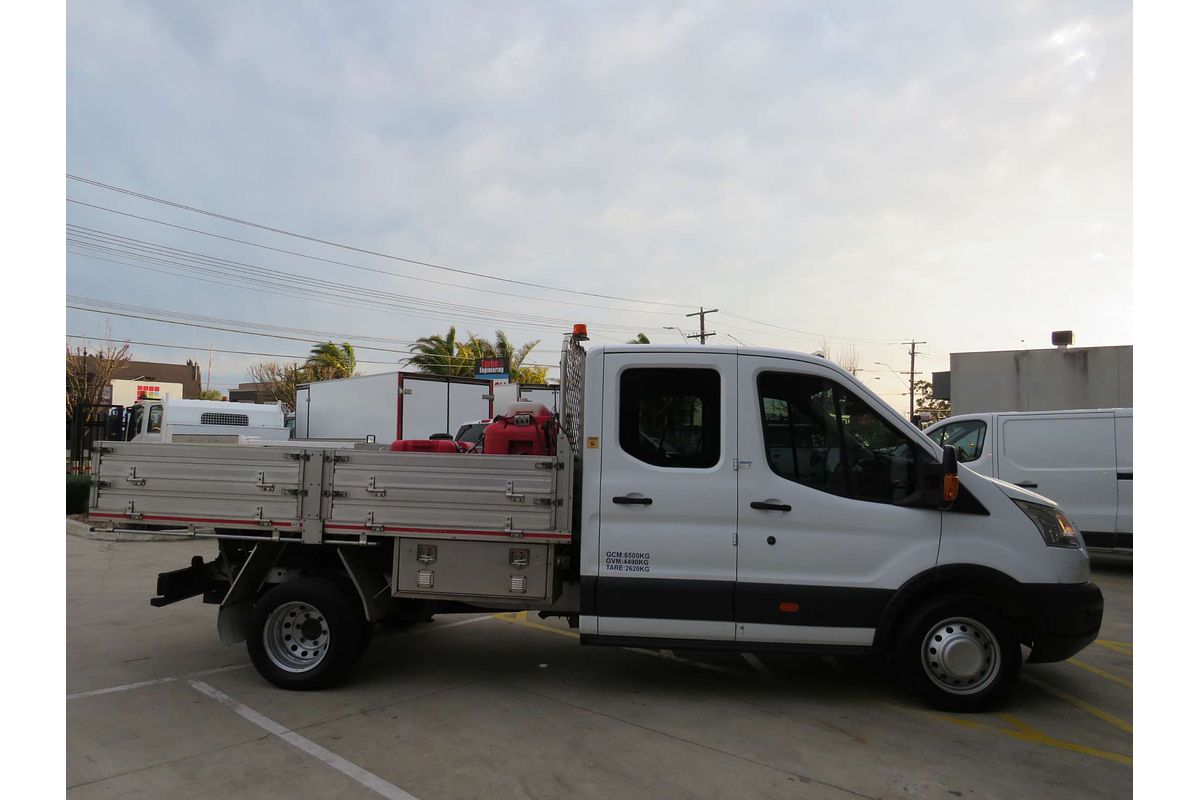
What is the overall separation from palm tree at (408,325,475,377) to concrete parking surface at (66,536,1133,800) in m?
28.8

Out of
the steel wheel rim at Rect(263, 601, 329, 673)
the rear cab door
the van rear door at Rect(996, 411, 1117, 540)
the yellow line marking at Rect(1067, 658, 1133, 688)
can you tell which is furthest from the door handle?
the van rear door at Rect(996, 411, 1117, 540)

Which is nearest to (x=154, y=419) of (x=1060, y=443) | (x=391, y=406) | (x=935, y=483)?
(x=391, y=406)

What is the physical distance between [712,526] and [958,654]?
182 centimetres

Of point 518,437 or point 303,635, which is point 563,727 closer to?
point 518,437

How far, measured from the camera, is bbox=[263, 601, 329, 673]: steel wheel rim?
530cm

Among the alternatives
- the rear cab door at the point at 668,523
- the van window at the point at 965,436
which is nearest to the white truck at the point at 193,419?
the van window at the point at 965,436

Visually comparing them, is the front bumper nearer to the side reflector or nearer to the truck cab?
the truck cab

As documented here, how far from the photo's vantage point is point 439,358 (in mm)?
35125

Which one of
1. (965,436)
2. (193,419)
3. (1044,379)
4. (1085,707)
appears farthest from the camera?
(1044,379)

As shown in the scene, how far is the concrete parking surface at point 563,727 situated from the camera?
3.94 m

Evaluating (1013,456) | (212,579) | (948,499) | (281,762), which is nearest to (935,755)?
(948,499)

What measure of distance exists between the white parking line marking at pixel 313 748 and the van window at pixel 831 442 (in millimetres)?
2947

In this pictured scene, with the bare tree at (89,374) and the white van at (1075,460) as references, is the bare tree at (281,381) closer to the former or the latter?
the bare tree at (89,374)

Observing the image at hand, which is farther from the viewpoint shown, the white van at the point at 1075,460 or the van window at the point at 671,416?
the white van at the point at 1075,460
